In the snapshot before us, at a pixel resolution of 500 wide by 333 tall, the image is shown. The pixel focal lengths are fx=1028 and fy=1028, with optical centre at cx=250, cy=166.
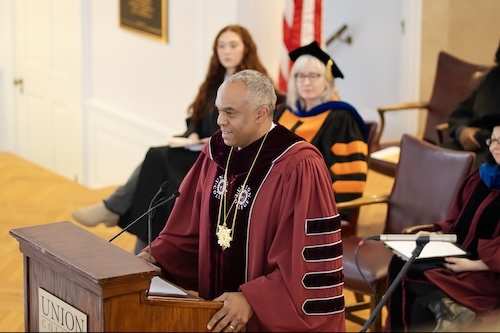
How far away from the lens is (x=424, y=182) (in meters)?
5.64

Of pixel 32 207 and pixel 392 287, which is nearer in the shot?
pixel 392 287

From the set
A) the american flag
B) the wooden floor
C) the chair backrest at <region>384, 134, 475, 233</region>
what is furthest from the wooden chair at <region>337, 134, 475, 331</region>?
the american flag

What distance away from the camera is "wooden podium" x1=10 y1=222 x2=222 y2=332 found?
127 inches

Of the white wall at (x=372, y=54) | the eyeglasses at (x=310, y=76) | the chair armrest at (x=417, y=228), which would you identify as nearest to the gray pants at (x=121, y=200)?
the eyeglasses at (x=310, y=76)

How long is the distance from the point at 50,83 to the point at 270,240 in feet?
23.1

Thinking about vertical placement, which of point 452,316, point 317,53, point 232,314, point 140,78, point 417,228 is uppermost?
point 317,53

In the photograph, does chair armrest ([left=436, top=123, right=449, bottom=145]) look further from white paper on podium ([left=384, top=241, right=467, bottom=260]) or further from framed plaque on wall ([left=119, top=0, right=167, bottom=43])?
framed plaque on wall ([left=119, top=0, right=167, bottom=43])

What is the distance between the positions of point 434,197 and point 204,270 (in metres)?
1.91

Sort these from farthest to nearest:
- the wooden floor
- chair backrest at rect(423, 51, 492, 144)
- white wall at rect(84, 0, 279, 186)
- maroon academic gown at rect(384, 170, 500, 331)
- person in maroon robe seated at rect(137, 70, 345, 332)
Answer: white wall at rect(84, 0, 279, 186) → chair backrest at rect(423, 51, 492, 144) → the wooden floor → maroon academic gown at rect(384, 170, 500, 331) → person in maroon robe seated at rect(137, 70, 345, 332)

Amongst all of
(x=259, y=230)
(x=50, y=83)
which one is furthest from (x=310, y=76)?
(x=50, y=83)

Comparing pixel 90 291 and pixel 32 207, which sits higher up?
pixel 90 291

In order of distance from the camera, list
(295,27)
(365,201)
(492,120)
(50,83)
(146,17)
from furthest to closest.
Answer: (50,83) → (146,17) → (295,27) → (365,201) → (492,120)

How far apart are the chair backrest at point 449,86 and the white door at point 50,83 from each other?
3690 millimetres

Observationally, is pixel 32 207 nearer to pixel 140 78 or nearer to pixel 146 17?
pixel 140 78
